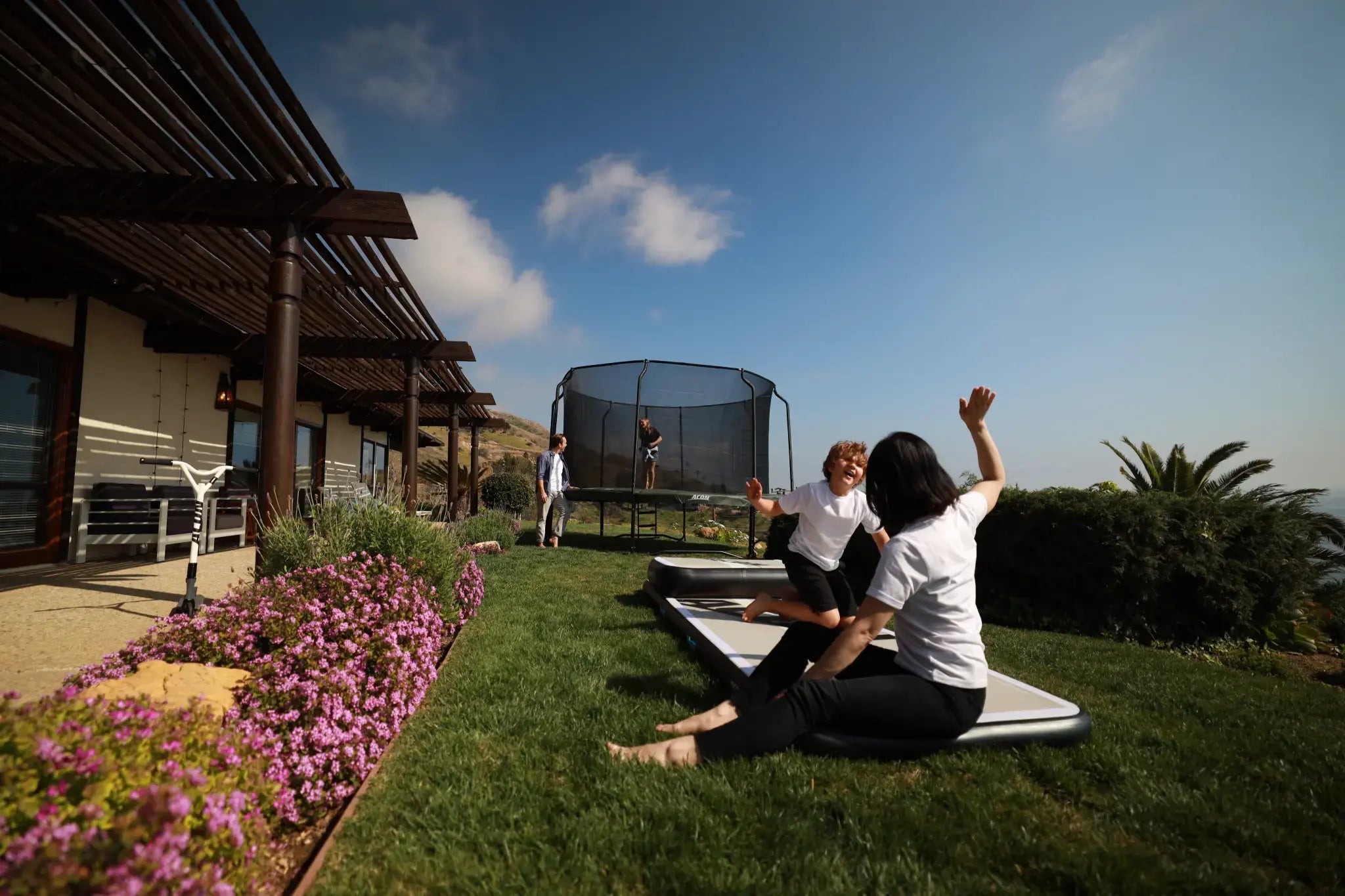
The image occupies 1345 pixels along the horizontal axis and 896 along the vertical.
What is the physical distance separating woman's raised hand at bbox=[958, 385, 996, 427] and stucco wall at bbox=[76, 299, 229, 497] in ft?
27.4

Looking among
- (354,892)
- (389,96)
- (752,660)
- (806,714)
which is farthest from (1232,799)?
(389,96)

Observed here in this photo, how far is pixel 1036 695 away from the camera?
8.26ft

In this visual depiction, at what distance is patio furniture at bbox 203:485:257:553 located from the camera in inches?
281

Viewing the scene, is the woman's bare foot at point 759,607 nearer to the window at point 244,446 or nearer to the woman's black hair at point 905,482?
the woman's black hair at point 905,482

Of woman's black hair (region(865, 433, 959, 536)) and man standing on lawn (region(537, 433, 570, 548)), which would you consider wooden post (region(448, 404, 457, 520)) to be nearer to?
man standing on lawn (region(537, 433, 570, 548))

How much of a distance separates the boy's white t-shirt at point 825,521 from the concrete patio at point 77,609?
3.57 metres

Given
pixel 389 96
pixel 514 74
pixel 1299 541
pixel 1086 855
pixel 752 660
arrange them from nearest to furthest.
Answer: pixel 1086 855, pixel 752 660, pixel 1299 541, pixel 389 96, pixel 514 74

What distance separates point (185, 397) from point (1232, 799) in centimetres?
1058

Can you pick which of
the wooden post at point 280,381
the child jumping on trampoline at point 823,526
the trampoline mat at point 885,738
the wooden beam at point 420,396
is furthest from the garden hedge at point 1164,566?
the wooden beam at point 420,396

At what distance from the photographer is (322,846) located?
58.8 inches

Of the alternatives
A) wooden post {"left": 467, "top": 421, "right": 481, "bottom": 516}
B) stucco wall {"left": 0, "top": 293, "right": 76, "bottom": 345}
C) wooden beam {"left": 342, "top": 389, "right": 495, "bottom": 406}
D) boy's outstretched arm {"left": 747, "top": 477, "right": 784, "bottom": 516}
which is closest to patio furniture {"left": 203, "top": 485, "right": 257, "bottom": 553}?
stucco wall {"left": 0, "top": 293, "right": 76, "bottom": 345}

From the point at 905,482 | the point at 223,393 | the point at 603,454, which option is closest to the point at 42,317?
the point at 223,393

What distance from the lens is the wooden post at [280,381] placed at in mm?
4059

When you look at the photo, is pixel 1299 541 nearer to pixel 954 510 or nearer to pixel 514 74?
pixel 954 510
